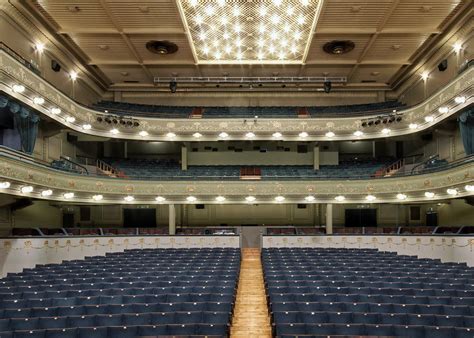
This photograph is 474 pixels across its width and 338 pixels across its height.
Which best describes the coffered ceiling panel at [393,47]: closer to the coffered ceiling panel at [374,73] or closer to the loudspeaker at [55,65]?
the coffered ceiling panel at [374,73]

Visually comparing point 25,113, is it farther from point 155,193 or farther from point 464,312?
point 464,312

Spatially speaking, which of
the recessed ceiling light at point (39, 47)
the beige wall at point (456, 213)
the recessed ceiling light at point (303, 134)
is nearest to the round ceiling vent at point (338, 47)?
the recessed ceiling light at point (303, 134)

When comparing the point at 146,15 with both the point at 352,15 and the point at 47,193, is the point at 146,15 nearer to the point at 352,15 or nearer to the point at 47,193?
the point at 47,193

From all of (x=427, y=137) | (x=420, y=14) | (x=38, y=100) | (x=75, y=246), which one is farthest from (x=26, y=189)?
(x=427, y=137)

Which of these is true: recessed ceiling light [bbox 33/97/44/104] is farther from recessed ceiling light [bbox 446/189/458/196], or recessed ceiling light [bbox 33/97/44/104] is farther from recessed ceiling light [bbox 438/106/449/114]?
recessed ceiling light [bbox 446/189/458/196]

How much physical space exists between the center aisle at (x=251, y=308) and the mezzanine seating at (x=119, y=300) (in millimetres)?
506

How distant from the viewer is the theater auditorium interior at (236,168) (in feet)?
26.9

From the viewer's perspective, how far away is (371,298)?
27.1 feet

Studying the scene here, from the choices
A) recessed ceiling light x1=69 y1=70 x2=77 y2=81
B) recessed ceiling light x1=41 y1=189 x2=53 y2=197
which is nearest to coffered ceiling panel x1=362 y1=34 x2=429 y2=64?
recessed ceiling light x1=69 y1=70 x2=77 y2=81

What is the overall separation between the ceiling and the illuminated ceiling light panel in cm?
28

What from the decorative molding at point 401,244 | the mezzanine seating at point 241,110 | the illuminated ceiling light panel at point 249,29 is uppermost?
the illuminated ceiling light panel at point 249,29

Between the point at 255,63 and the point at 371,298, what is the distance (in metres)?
Result: 14.2

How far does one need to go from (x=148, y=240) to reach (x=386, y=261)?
1049 centimetres

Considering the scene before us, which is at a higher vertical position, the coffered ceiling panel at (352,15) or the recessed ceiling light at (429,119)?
the coffered ceiling panel at (352,15)
